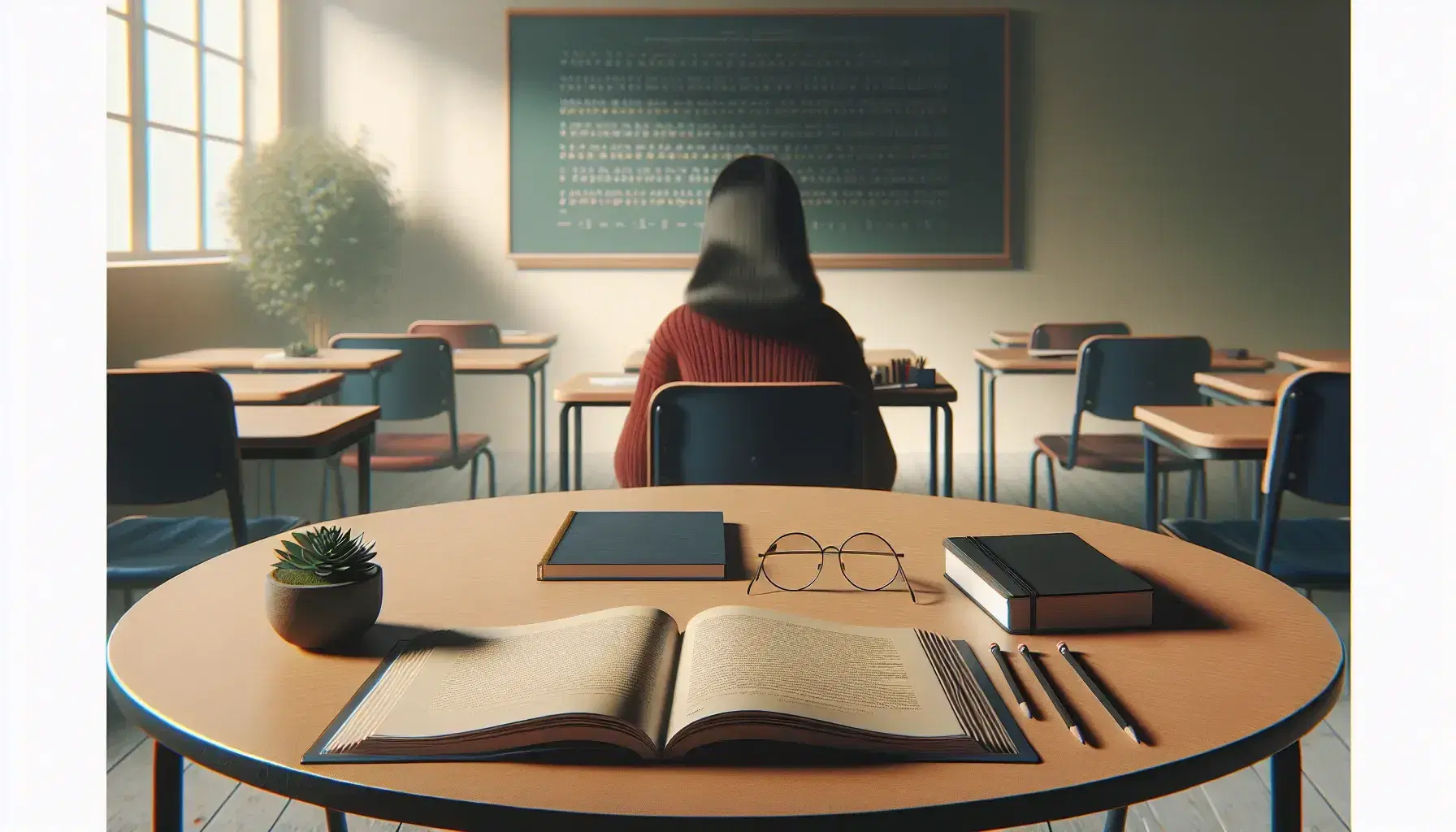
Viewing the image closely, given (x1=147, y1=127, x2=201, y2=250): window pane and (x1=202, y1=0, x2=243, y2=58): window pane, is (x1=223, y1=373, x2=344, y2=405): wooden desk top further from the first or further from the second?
(x1=202, y1=0, x2=243, y2=58): window pane

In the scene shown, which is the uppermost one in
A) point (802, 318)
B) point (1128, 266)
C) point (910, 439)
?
point (1128, 266)

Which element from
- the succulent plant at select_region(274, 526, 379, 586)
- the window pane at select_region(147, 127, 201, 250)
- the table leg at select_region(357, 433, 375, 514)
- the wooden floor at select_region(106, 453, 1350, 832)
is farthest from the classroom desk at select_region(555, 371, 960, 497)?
the window pane at select_region(147, 127, 201, 250)

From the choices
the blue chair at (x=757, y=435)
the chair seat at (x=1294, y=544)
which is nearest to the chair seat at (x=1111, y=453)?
the chair seat at (x=1294, y=544)

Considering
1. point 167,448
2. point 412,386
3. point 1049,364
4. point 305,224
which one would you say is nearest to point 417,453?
point 412,386

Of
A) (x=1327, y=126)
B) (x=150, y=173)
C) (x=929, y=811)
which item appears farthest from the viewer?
(x=1327, y=126)

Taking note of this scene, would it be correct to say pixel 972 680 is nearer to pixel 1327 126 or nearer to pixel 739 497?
pixel 739 497

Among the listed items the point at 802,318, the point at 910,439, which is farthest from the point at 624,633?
the point at 910,439

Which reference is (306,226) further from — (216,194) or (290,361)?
(290,361)

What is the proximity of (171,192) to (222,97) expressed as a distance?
2.65 feet

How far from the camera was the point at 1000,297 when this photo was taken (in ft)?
19.1

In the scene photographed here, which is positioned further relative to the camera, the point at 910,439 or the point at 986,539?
the point at 910,439

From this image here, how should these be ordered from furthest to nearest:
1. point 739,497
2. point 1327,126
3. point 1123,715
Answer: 1. point 1327,126
2. point 739,497
3. point 1123,715

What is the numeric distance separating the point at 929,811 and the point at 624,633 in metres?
0.25

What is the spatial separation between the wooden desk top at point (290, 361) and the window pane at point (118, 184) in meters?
0.92
